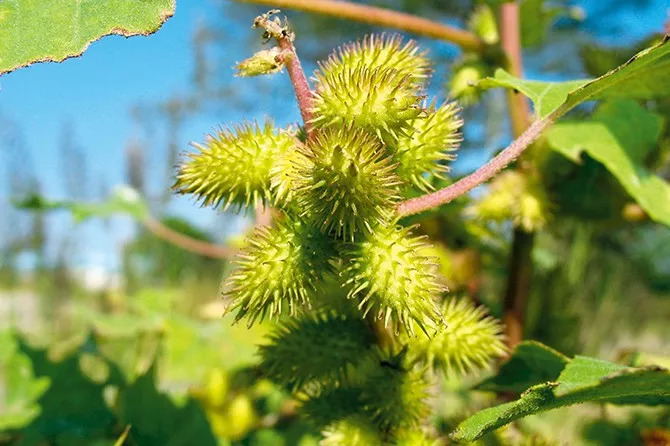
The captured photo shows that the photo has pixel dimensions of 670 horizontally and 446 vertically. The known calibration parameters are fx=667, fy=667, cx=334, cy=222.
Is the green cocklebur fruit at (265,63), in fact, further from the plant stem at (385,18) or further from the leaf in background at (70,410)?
the leaf in background at (70,410)

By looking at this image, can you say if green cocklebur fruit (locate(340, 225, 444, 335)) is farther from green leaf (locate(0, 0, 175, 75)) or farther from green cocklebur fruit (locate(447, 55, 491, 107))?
green cocklebur fruit (locate(447, 55, 491, 107))

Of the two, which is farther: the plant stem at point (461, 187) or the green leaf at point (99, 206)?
the green leaf at point (99, 206)

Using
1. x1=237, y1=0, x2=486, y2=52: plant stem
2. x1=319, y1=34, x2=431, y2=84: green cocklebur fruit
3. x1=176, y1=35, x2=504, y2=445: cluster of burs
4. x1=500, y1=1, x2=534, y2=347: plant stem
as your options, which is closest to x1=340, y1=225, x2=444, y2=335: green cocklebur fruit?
x1=176, y1=35, x2=504, y2=445: cluster of burs

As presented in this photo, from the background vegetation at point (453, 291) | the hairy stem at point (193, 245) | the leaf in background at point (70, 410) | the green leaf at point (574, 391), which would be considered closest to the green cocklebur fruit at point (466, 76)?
the background vegetation at point (453, 291)

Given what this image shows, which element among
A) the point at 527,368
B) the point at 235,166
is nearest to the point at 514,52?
the point at 527,368

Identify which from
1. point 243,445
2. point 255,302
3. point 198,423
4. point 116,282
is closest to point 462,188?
point 255,302

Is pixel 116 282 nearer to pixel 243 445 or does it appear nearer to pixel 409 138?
pixel 243 445
